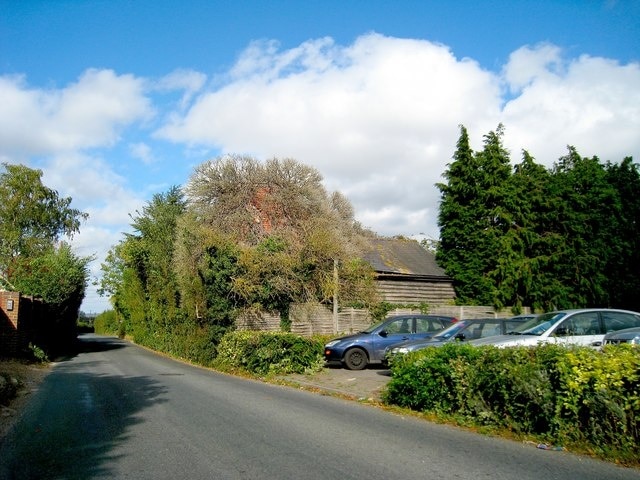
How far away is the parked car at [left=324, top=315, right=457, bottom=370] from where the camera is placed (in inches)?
636

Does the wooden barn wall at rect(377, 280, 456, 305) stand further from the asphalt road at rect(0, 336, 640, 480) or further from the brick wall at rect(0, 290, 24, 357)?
the asphalt road at rect(0, 336, 640, 480)

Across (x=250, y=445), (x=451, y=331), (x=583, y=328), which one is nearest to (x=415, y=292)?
(x=451, y=331)

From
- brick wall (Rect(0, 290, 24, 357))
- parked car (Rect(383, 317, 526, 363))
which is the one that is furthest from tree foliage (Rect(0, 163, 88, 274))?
parked car (Rect(383, 317, 526, 363))

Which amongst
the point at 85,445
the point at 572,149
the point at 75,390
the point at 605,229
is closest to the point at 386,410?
the point at 85,445

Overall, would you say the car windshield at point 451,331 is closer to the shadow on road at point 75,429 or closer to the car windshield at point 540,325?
the car windshield at point 540,325

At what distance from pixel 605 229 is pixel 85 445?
104 ft

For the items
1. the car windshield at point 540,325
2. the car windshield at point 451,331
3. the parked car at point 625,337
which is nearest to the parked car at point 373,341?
the car windshield at point 451,331

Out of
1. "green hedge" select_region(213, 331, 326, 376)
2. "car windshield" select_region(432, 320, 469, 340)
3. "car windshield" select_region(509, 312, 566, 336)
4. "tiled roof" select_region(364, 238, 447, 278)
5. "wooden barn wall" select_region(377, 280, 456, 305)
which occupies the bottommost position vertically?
"green hedge" select_region(213, 331, 326, 376)

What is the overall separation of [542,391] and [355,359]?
9.29m

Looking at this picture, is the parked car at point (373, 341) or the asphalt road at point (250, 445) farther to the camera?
the parked car at point (373, 341)

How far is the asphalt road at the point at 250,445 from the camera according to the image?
570 centimetres

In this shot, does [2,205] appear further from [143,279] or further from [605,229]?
[605,229]

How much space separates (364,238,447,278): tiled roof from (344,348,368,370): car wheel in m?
11.8

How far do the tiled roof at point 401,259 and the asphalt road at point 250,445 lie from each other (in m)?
18.3
